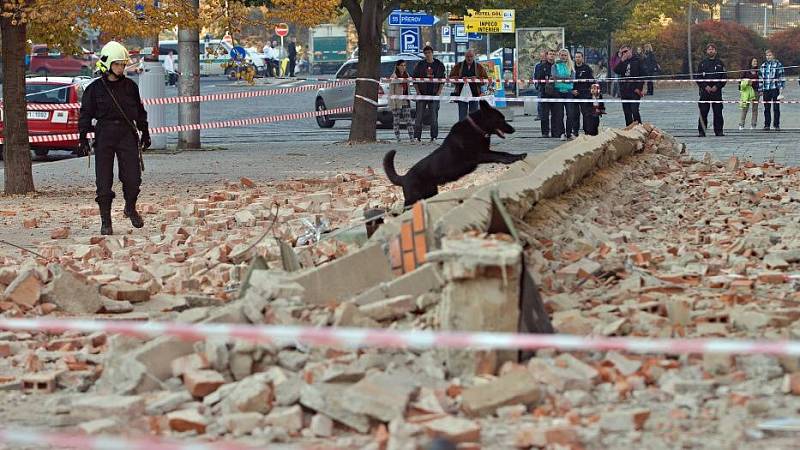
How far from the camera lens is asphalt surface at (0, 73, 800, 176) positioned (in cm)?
2288

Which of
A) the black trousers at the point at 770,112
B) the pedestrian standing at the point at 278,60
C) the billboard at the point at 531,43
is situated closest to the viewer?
the black trousers at the point at 770,112

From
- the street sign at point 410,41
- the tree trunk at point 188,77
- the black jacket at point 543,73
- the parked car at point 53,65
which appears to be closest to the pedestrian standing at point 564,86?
the black jacket at point 543,73

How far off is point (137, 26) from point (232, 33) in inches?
69.9

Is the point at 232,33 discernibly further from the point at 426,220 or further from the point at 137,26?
the point at 426,220

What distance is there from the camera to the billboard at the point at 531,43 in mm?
36719

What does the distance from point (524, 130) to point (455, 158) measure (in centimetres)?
1852

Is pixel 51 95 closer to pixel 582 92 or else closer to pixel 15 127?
pixel 15 127

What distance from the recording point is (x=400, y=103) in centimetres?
2822

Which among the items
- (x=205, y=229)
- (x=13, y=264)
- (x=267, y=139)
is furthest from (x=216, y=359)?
(x=267, y=139)

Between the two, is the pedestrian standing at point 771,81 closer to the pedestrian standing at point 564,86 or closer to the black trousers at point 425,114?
the pedestrian standing at point 564,86

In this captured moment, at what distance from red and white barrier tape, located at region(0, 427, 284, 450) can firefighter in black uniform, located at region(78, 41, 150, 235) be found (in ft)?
24.6

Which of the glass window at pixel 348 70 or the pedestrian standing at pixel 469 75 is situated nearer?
the pedestrian standing at pixel 469 75

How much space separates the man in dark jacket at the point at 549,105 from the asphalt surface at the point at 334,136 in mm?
300

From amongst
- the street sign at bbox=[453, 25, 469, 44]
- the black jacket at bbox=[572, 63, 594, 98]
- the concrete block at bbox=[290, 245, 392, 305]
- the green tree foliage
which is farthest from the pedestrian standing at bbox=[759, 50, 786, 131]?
the green tree foliage
